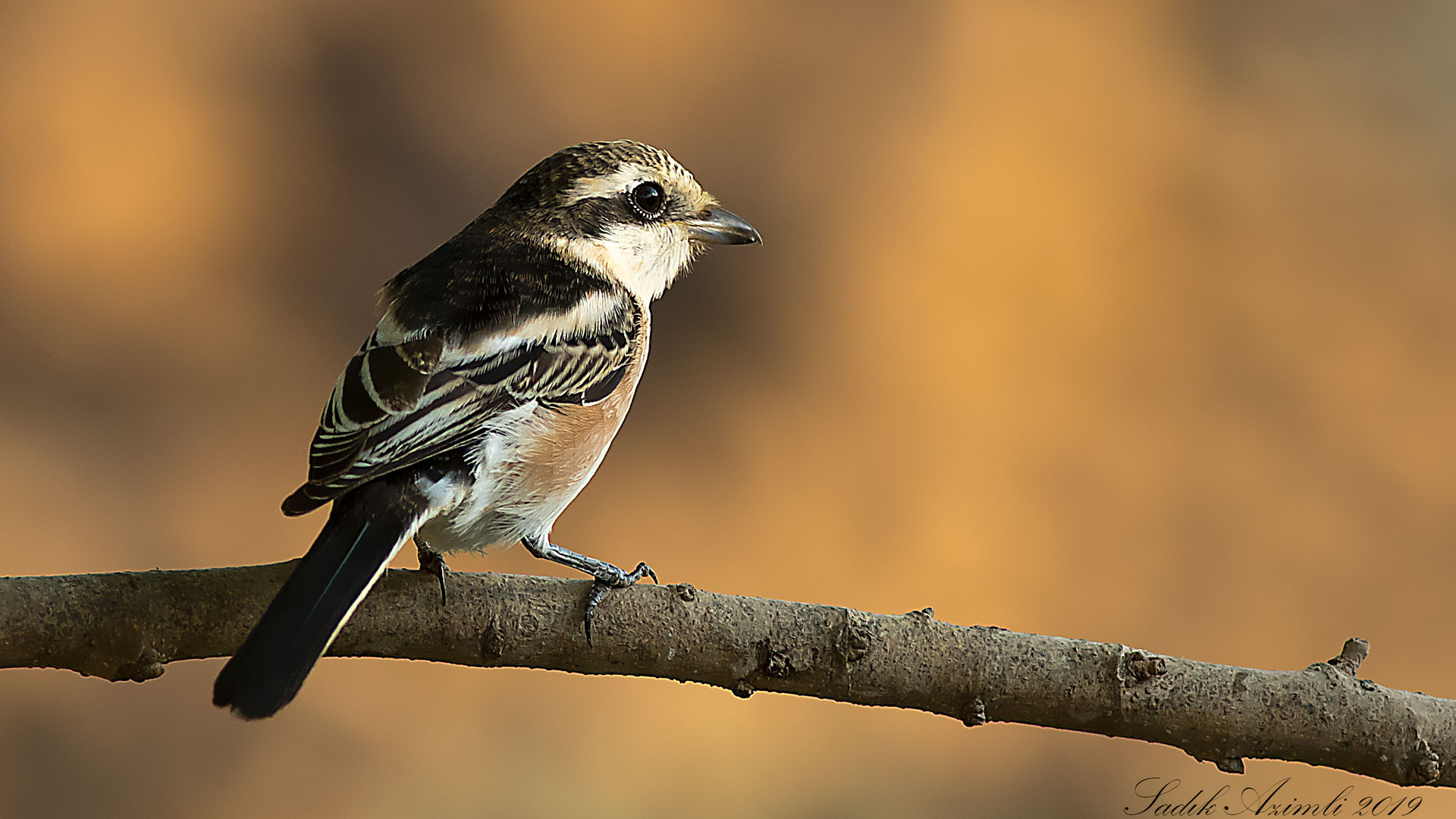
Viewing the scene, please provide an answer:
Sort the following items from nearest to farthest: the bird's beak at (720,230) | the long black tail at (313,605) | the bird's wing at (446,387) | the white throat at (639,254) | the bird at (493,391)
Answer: the long black tail at (313,605) < the bird at (493,391) < the bird's wing at (446,387) < the white throat at (639,254) < the bird's beak at (720,230)

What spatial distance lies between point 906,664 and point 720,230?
3.79ft

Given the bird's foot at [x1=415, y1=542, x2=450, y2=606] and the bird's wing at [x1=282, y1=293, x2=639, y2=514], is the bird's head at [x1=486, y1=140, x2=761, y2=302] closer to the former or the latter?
the bird's wing at [x1=282, y1=293, x2=639, y2=514]

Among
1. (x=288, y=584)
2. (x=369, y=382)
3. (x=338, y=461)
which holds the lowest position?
(x=288, y=584)

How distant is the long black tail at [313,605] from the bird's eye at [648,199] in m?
0.96

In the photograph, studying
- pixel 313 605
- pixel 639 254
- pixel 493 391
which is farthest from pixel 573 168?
pixel 313 605

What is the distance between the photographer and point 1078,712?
6.09ft

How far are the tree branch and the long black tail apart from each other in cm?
14

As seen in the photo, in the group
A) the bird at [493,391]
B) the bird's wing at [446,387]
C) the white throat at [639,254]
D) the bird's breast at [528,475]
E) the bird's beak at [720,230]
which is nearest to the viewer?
the bird at [493,391]

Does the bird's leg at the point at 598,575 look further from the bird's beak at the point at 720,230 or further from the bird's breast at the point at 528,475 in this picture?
the bird's beak at the point at 720,230

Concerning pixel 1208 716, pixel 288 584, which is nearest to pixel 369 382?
pixel 288 584

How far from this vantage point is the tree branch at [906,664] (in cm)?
184

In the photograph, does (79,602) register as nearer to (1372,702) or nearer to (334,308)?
(1372,702)

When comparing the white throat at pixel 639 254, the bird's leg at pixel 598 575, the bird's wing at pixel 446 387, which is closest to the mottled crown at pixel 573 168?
the white throat at pixel 639 254

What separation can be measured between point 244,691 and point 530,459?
0.64 meters
